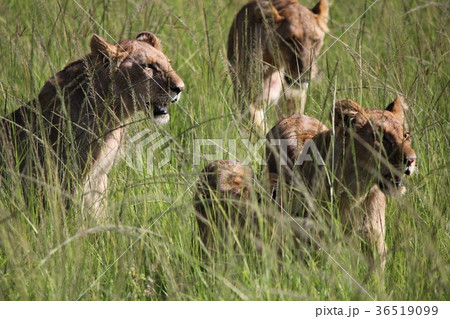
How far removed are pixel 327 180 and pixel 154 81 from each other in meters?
1.21

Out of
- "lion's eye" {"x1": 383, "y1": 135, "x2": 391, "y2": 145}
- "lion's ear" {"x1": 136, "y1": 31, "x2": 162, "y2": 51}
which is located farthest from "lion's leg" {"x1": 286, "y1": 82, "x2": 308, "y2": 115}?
"lion's eye" {"x1": 383, "y1": 135, "x2": 391, "y2": 145}

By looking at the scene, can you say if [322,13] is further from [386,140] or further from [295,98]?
[386,140]

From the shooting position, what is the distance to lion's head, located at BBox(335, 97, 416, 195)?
383cm

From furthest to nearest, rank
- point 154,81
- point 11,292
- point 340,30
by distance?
1. point 340,30
2. point 154,81
3. point 11,292

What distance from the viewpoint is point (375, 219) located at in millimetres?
→ 3924

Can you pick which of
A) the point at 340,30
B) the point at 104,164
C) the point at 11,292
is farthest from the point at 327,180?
the point at 340,30

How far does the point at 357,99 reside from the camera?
16.8ft

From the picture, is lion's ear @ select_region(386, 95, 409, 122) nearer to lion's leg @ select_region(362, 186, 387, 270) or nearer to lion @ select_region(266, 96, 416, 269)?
lion @ select_region(266, 96, 416, 269)

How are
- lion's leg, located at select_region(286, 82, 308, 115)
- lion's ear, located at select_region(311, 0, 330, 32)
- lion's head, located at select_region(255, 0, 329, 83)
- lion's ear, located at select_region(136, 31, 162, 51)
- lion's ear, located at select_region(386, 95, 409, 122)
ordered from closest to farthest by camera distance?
lion's ear, located at select_region(386, 95, 409, 122), lion's ear, located at select_region(136, 31, 162, 51), lion's leg, located at select_region(286, 82, 308, 115), lion's head, located at select_region(255, 0, 329, 83), lion's ear, located at select_region(311, 0, 330, 32)

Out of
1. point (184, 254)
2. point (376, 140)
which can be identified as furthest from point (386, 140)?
point (184, 254)

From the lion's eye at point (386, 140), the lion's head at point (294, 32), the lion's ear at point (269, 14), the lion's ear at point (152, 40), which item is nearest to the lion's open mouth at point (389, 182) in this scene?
the lion's eye at point (386, 140)

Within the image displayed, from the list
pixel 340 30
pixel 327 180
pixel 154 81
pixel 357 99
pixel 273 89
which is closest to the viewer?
pixel 327 180

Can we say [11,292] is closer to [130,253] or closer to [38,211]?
[130,253]

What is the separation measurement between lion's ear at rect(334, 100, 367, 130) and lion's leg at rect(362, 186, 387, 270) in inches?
13.6
